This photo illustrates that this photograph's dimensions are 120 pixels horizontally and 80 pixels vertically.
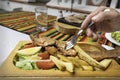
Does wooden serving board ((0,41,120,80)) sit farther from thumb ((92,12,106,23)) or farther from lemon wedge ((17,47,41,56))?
thumb ((92,12,106,23))

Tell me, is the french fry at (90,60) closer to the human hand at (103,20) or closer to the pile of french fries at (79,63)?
the pile of french fries at (79,63)

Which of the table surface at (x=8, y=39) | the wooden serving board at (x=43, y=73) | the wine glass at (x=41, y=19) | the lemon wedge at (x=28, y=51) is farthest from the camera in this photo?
the wine glass at (x=41, y=19)

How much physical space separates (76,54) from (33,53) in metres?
0.18

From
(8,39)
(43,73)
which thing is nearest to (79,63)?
(43,73)

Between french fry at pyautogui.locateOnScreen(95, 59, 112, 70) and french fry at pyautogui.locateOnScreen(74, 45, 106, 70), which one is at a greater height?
french fry at pyautogui.locateOnScreen(74, 45, 106, 70)

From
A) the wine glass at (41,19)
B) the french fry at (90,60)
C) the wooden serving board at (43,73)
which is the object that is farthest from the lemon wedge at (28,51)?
the wine glass at (41,19)

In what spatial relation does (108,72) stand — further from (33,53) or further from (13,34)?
(13,34)

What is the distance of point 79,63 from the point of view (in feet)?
2.16

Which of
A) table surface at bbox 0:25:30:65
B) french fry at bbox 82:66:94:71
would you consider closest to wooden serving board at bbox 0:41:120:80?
french fry at bbox 82:66:94:71

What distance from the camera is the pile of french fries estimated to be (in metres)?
0.62

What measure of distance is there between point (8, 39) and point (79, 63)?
1.57 ft

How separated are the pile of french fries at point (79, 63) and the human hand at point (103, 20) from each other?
17 centimetres

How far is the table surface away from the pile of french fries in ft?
0.91

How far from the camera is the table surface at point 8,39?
2.74 feet
